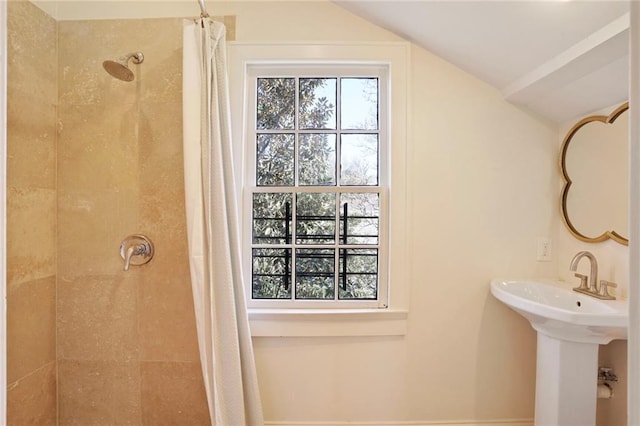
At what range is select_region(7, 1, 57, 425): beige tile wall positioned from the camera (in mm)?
1340

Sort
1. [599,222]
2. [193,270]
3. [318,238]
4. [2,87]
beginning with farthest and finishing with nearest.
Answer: [318,238]
[599,222]
[193,270]
[2,87]

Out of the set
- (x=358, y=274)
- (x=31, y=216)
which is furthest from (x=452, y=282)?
(x=31, y=216)

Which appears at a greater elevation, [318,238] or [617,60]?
[617,60]

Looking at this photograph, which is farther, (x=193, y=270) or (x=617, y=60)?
(x=193, y=270)

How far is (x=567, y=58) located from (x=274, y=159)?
4.41 feet

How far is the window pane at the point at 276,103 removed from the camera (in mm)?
1661

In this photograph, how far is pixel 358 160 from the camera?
5.49 feet

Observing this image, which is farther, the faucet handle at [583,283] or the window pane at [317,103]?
the window pane at [317,103]

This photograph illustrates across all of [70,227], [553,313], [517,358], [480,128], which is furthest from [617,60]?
[70,227]

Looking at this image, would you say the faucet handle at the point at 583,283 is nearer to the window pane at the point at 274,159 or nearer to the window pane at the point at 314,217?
the window pane at the point at 314,217

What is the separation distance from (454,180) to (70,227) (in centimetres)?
196

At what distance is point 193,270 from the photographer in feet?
4.26

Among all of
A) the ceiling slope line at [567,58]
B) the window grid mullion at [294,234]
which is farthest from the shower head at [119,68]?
the ceiling slope line at [567,58]

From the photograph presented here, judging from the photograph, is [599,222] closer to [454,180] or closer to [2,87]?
[454,180]
